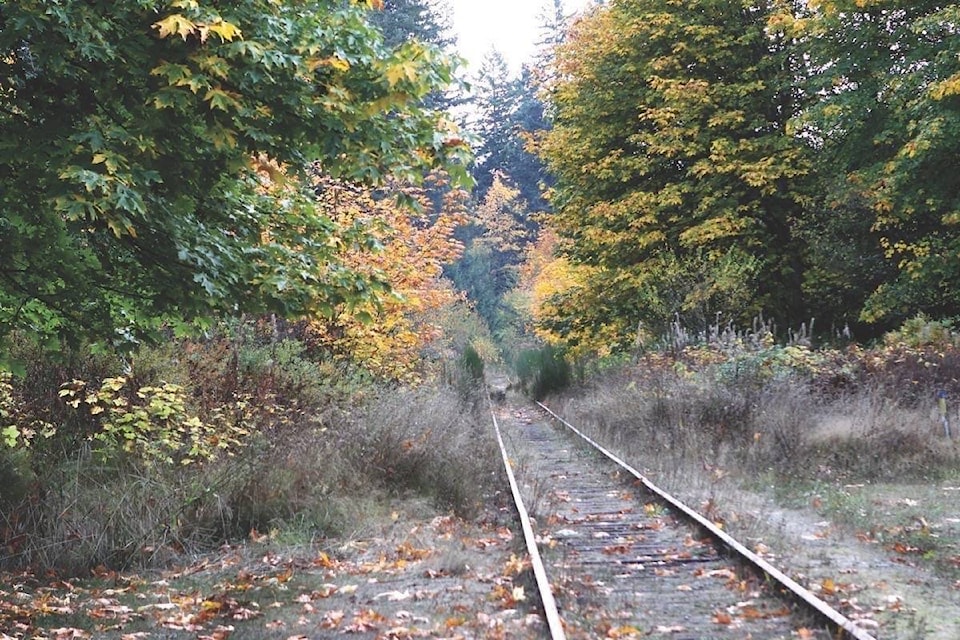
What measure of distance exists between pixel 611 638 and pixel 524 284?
47894mm

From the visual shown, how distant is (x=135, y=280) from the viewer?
5.88 meters

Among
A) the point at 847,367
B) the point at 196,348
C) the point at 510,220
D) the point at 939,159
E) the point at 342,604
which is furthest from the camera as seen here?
the point at 510,220

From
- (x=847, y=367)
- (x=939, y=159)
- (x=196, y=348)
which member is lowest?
(x=847, y=367)

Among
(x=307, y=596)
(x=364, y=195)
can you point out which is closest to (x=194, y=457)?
(x=307, y=596)

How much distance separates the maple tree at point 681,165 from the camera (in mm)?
19578

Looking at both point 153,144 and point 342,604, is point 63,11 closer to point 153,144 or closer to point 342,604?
point 153,144

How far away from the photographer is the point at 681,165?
71.6 feet

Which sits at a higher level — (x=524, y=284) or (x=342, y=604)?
(x=524, y=284)

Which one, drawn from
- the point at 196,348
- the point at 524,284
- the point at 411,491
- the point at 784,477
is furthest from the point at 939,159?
the point at 524,284

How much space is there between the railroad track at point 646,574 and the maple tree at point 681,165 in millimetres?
9561

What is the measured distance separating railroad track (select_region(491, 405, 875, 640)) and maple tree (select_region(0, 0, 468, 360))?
323 centimetres

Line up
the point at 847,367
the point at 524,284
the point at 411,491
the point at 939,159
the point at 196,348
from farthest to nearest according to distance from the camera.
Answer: the point at 524,284
the point at 939,159
the point at 847,367
the point at 196,348
the point at 411,491

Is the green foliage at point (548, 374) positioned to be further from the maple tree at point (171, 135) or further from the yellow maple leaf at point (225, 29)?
the yellow maple leaf at point (225, 29)

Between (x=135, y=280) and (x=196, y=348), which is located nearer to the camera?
(x=135, y=280)
